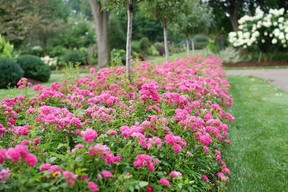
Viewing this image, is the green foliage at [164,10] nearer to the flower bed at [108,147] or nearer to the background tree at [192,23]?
the background tree at [192,23]

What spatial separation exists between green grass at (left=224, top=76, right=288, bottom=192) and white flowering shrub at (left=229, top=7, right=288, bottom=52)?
11.6 meters

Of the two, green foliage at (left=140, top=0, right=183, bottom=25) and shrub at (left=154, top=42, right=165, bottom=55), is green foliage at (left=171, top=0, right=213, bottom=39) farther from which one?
shrub at (left=154, top=42, right=165, bottom=55)

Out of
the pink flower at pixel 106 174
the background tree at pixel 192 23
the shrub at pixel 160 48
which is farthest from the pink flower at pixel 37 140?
the shrub at pixel 160 48

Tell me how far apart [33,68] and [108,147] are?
39.2 feet

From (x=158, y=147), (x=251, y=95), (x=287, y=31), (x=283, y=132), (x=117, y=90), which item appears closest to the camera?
(x=158, y=147)

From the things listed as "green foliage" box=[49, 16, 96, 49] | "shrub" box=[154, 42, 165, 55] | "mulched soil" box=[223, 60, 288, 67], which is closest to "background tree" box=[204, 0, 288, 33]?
"mulched soil" box=[223, 60, 288, 67]

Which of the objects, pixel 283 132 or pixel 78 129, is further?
pixel 283 132

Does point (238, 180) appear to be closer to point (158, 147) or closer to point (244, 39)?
point (158, 147)

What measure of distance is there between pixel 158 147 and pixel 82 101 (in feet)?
6.07

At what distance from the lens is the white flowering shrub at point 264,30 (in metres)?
20.3

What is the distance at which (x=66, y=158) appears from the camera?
87.0 inches

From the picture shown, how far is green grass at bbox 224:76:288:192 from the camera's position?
13.6ft

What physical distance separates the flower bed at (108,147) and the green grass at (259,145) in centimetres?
68

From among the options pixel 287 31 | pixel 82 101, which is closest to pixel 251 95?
pixel 82 101
